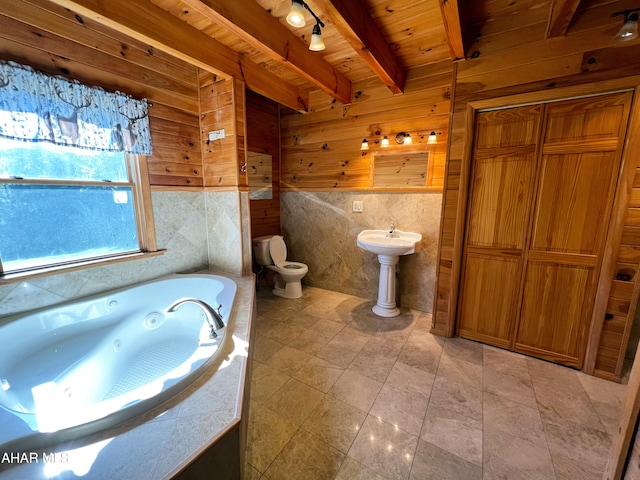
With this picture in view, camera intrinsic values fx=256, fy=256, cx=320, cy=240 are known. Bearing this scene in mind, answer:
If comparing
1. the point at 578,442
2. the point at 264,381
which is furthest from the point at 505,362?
the point at 264,381

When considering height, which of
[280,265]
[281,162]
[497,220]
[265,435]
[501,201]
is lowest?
[265,435]

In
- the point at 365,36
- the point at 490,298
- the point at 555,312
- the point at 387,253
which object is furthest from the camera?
the point at 387,253

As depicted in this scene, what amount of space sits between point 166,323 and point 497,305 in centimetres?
265

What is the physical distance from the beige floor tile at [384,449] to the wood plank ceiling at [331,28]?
2262 mm

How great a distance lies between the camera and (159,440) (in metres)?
0.84

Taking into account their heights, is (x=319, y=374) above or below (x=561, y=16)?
below

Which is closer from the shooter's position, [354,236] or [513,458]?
[513,458]

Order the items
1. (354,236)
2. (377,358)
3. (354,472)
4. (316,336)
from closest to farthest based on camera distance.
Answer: (354,472)
(377,358)
(316,336)
(354,236)

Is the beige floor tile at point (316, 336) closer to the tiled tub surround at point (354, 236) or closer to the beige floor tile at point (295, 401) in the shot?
the beige floor tile at point (295, 401)

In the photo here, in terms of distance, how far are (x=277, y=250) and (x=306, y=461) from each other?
2.23m

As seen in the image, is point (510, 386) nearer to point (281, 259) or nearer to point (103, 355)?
point (281, 259)

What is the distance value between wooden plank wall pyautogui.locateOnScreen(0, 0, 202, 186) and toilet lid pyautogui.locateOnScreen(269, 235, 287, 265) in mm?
1074

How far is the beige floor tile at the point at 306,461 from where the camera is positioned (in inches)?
44.9

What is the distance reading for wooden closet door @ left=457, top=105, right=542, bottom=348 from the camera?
1.82 m
